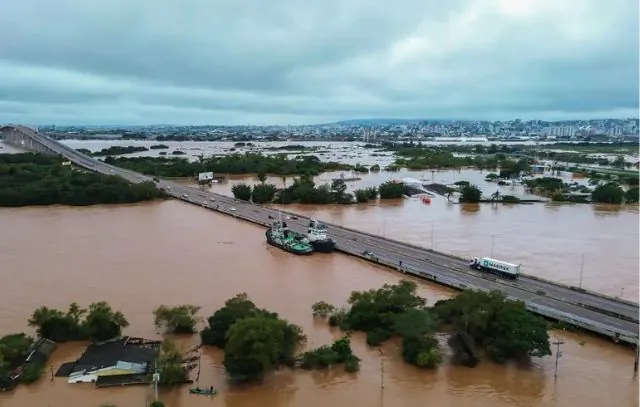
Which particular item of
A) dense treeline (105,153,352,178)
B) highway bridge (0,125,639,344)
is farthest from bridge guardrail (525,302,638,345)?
dense treeline (105,153,352,178)

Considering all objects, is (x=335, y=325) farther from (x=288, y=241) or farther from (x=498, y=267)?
(x=288, y=241)

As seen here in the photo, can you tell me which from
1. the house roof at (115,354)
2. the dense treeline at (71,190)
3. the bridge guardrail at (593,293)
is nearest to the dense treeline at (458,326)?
the house roof at (115,354)

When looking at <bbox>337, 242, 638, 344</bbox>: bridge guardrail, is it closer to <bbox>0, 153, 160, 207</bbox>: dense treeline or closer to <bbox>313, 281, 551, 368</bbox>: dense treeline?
<bbox>313, 281, 551, 368</bbox>: dense treeline

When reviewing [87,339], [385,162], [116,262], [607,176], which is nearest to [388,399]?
[87,339]

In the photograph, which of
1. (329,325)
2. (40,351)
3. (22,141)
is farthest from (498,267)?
(22,141)

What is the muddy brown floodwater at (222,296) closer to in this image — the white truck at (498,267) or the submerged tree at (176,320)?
the submerged tree at (176,320)

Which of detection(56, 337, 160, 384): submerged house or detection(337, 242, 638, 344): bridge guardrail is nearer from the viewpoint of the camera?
detection(56, 337, 160, 384): submerged house
